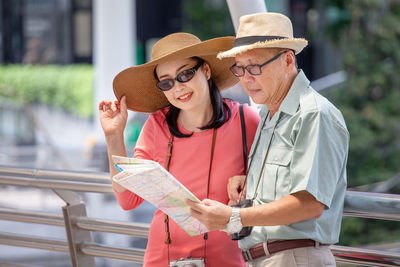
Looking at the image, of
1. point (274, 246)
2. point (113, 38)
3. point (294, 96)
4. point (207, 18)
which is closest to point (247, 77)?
point (294, 96)

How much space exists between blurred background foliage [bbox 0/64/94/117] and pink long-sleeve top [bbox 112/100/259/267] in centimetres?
1516

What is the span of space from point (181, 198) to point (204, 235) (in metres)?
0.39

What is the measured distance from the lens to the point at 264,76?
75.3 inches

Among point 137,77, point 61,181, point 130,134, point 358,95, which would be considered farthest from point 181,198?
point 130,134

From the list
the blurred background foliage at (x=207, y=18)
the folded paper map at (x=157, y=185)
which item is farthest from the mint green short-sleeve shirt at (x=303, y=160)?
the blurred background foliage at (x=207, y=18)

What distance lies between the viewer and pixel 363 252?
7.85ft

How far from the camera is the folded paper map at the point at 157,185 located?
188 cm

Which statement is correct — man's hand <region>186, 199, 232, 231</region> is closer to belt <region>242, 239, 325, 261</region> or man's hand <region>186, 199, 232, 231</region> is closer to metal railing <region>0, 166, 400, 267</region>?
belt <region>242, 239, 325, 261</region>

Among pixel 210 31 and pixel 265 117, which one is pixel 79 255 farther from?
pixel 210 31

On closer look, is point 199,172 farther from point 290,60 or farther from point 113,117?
point 290,60

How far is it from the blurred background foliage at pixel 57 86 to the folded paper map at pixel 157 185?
15.6 meters

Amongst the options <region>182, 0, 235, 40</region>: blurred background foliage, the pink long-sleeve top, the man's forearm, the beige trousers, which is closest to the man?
the beige trousers

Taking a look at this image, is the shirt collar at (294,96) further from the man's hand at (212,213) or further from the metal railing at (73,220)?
the metal railing at (73,220)

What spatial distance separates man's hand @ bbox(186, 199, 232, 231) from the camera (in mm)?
1861
